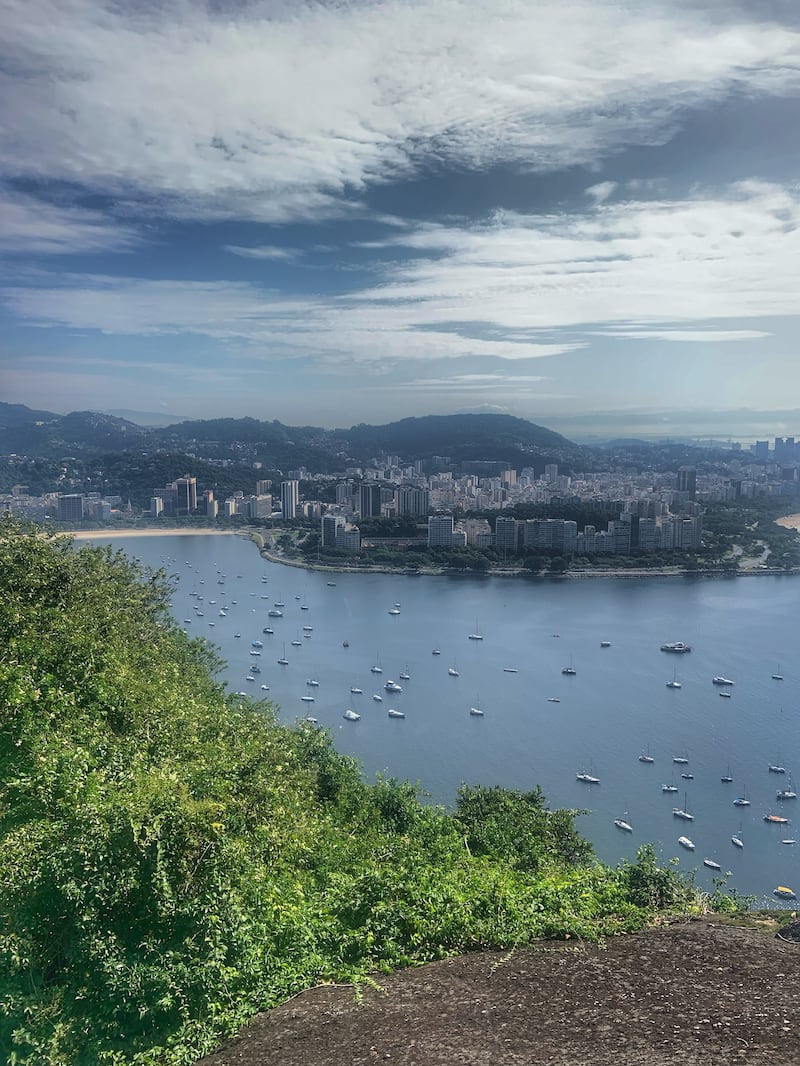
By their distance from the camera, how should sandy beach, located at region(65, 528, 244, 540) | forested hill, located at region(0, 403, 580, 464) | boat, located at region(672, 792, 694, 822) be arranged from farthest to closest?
forested hill, located at region(0, 403, 580, 464), sandy beach, located at region(65, 528, 244, 540), boat, located at region(672, 792, 694, 822)

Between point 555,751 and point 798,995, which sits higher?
point 798,995

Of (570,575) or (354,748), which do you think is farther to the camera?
(570,575)

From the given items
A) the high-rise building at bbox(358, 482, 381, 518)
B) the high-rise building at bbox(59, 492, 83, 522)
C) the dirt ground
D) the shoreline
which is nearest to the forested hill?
the high-rise building at bbox(59, 492, 83, 522)

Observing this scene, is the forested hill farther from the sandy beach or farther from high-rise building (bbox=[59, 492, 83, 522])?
the sandy beach

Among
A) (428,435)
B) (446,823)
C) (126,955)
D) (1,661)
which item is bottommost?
(446,823)

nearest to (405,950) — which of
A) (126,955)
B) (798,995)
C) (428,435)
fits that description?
(126,955)

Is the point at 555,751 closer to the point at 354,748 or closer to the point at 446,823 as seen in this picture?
the point at 354,748

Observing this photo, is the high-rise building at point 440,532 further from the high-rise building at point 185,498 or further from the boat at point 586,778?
the boat at point 586,778

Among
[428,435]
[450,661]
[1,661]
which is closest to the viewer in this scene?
[1,661]
